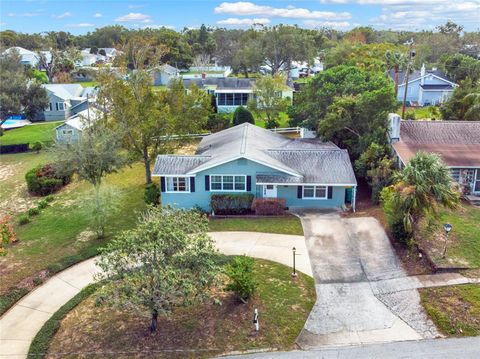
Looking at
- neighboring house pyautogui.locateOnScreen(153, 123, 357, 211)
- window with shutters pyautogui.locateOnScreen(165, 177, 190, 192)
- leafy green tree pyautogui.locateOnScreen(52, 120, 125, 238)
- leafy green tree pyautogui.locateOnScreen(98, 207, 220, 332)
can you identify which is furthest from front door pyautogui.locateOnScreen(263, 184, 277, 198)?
leafy green tree pyautogui.locateOnScreen(98, 207, 220, 332)

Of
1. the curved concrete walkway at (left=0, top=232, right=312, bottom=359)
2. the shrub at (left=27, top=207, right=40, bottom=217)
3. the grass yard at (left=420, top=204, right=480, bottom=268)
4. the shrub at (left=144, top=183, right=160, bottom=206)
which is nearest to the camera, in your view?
the curved concrete walkway at (left=0, top=232, right=312, bottom=359)

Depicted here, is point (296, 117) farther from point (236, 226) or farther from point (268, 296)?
point (268, 296)

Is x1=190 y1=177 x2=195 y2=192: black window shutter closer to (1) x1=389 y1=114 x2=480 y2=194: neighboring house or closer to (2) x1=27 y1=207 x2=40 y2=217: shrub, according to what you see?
(2) x1=27 y1=207 x2=40 y2=217: shrub

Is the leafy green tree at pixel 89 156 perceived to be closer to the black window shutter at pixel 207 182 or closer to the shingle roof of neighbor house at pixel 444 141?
the black window shutter at pixel 207 182

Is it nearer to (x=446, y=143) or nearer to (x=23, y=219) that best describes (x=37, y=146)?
(x=23, y=219)

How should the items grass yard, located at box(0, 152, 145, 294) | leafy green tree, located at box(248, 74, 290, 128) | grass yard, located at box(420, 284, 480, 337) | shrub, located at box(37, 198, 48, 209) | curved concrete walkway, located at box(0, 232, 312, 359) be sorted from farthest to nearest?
leafy green tree, located at box(248, 74, 290, 128), shrub, located at box(37, 198, 48, 209), grass yard, located at box(0, 152, 145, 294), curved concrete walkway, located at box(0, 232, 312, 359), grass yard, located at box(420, 284, 480, 337)

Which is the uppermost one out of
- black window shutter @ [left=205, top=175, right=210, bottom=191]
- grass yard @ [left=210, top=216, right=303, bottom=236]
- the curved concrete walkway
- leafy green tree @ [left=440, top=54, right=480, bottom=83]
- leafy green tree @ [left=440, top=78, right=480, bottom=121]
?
leafy green tree @ [left=440, top=54, right=480, bottom=83]
